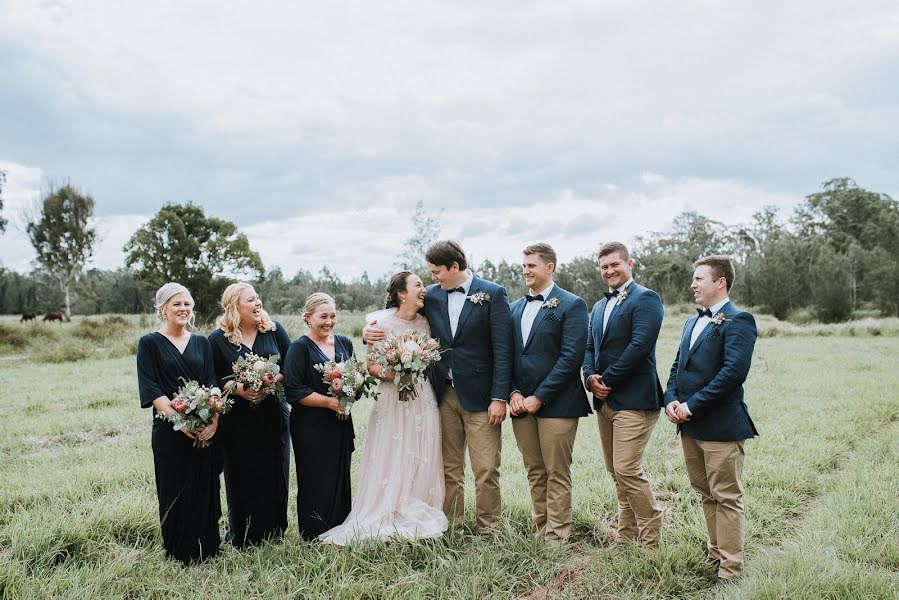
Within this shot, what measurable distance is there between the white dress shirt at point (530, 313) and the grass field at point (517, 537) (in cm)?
Answer: 165

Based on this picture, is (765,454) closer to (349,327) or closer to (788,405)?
(788,405)

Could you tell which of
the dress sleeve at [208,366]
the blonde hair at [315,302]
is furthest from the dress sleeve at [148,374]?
the blonde hair at [315,302]

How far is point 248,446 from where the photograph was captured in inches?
195

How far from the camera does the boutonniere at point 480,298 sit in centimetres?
488

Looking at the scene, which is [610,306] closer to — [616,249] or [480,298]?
[616,249]

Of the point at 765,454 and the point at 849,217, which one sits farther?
the point at 849,217

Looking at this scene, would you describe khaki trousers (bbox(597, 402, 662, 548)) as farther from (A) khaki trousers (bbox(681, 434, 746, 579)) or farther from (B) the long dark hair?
(B) the long dark hair

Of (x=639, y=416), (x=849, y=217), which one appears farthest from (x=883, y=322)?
(x=849, y=217)

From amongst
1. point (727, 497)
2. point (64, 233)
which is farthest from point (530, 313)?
point (64, 233)

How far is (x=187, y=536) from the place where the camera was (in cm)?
457

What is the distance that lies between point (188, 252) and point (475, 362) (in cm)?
3012

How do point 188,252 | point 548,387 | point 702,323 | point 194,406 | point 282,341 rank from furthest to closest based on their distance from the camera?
point 188,252 → point 282,341 → point 548,387 → point 702,323 → point 194,406

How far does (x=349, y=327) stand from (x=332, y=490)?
20044mm

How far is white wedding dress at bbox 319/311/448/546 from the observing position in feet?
16.2
